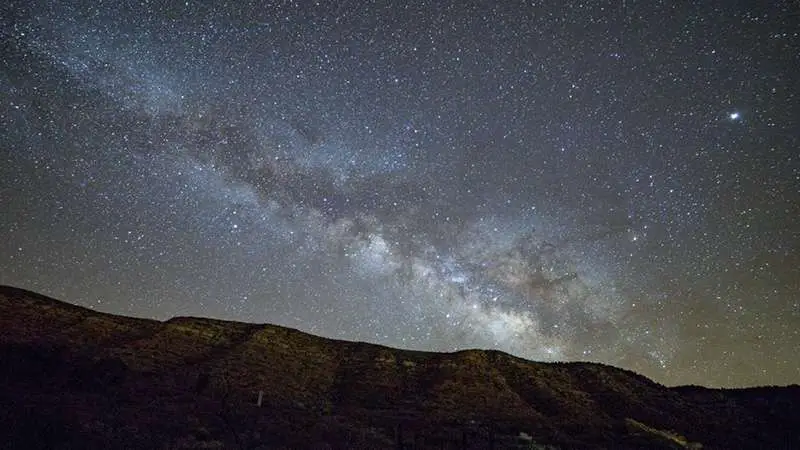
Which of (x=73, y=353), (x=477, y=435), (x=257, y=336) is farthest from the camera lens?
(x=257, y=336)

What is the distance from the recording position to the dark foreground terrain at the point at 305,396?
78.1 feet

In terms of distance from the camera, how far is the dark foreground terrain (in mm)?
23812

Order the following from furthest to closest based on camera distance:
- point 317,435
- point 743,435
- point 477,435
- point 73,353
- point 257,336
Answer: point 257,336 < point 743,435 < point 73,353 < point 477,435 < point 317,435

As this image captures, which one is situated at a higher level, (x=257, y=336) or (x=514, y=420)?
(x=257, y=336)

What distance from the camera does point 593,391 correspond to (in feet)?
145

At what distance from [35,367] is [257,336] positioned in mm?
17037

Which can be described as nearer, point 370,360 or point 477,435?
point 477,435

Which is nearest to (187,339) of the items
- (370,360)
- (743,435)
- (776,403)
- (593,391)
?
(370,360)

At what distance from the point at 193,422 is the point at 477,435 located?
1621 cm

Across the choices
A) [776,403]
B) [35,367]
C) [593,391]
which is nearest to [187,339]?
[35,367]

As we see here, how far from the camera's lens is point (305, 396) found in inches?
1426

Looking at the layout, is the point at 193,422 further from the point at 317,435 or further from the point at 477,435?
the point at 477,435

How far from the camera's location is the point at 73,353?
33.8m

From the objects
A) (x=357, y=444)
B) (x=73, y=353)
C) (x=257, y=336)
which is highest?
(x=257, y=336)
